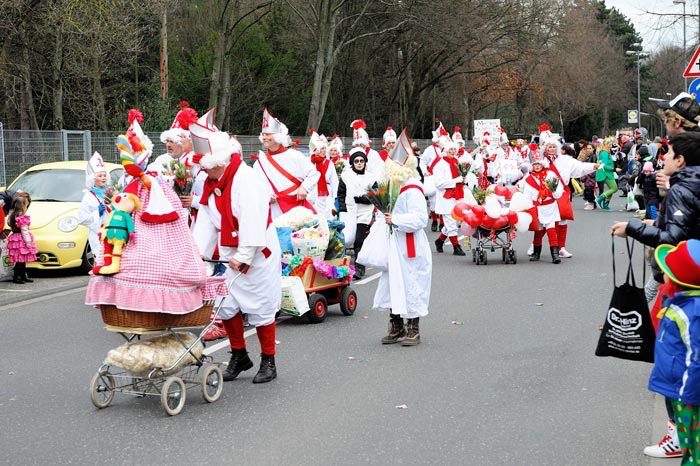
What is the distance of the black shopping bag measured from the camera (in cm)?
576

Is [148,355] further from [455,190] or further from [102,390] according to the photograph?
[455,190]

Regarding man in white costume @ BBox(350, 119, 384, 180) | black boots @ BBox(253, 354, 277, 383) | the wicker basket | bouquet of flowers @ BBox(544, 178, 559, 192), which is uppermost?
man in white costume @ BBox(350, 119, 384, 180)

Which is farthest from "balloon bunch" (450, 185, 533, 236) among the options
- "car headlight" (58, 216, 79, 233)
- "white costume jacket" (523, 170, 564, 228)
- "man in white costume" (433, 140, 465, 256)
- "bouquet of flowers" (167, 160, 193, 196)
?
"bouquet of flowers" (167, 160, 193, 196)

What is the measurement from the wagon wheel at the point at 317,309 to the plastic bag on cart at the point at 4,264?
16.9 feet

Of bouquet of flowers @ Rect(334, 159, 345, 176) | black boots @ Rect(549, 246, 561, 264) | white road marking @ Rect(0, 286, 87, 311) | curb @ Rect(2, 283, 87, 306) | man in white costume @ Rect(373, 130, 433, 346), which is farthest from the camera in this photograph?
bouquet of flowers @ Rect(334, 159, 345, 176)

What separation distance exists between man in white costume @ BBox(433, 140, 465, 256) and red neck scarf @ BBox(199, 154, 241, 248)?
1062 centimetres

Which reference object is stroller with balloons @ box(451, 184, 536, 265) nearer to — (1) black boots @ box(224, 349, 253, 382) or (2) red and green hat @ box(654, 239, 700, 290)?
(1) black boots @ box(224, 349, 253, 382)

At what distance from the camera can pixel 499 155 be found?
89.1 feet

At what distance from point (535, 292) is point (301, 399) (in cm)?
618

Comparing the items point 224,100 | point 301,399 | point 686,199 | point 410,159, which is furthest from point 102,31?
point 686,199

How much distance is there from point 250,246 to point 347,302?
4054 millimetres

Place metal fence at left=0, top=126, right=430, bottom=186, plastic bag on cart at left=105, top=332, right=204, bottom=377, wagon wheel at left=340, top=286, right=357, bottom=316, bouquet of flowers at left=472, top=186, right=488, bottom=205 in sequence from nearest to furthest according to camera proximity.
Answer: plastic bag on cart at left=105, top=332, right=204, bottom=377
wagon wheel at left=340, top=286, right=357, bottom=316
bouquet of flowers at left=472, top=186, right=488, bottom=205
metal fence at left=0, top=126, right=430, bottom=186

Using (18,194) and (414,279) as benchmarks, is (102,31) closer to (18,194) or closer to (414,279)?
(18,194)

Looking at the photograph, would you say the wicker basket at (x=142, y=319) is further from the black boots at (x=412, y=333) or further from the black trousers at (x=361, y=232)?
the black trousers at (x=361, y=232)
